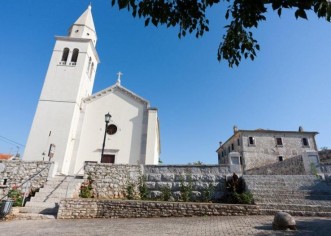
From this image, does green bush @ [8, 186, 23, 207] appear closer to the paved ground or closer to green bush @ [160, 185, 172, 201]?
the paved ground

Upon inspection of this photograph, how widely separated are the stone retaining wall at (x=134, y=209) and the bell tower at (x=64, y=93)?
822 centimetres

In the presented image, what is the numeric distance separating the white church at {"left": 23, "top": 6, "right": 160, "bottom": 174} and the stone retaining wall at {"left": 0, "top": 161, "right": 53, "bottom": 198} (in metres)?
2.98

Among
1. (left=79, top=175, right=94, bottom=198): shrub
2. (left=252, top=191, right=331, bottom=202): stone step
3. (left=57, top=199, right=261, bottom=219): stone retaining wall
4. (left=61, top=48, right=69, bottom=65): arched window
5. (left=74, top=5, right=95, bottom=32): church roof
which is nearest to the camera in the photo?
(left=57, top=199, right=261, bottom=219): stone retaining wall

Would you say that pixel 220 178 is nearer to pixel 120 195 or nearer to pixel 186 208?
pixel 186 208

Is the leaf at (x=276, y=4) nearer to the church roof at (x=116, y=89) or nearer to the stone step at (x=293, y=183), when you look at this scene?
the stone step at (x=293, y=183)

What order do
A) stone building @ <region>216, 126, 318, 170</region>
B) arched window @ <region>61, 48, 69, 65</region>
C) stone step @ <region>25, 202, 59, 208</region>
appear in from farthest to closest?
stone building @ <region>216, 126, 318, 170</region> < arched window @ <region>61, 48, 69, 65</region> < stone step @ <region>25, 202, 59, 208</region>

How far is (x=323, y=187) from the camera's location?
9789 millimetres

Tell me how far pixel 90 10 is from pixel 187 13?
24560 mm

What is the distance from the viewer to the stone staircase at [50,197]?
9155mm

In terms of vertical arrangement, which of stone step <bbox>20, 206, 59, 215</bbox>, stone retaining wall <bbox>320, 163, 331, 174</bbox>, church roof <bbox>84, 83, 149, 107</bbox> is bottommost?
stone step <bbox>20, 206, 59, 215</bbox>

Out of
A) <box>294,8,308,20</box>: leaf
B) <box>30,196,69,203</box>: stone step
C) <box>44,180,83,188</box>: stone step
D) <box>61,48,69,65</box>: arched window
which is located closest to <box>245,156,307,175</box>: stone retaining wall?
<box>294,8,308,20</box>: leaf

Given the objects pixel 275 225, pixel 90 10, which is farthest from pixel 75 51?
pixel 275 225

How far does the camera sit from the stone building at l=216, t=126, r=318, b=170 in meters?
30.7

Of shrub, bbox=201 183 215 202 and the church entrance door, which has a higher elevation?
the church entrance door
